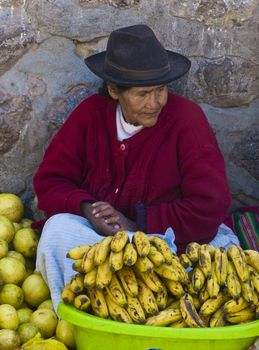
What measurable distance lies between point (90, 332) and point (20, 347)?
1.69 ft

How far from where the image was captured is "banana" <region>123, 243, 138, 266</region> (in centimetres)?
348

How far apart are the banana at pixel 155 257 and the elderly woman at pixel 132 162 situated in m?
0.70

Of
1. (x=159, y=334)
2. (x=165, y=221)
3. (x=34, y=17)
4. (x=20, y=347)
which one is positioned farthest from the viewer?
(x=34, y=17)

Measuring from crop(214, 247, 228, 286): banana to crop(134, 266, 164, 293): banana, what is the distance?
10.6 inches

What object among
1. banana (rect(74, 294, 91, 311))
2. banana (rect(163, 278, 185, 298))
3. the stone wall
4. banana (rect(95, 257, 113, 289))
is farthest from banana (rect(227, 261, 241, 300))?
the stone wall

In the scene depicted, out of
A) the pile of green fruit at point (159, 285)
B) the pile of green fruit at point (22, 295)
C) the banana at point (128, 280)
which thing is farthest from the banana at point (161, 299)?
the pile of green fruit at point (22, 295)

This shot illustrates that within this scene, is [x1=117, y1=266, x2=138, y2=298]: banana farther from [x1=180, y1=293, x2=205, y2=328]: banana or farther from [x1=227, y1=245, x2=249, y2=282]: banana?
[x1=227, y1=245, x2=249, y2=282]: banana

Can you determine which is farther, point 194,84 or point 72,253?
point 194,84

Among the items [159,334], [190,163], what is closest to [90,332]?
[159,334]

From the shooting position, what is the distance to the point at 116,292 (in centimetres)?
355

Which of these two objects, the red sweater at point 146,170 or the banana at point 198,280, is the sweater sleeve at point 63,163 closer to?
the red sweater at point 146,170

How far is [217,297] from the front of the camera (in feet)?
11.8

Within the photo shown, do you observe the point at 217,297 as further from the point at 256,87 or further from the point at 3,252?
the point at 256,87

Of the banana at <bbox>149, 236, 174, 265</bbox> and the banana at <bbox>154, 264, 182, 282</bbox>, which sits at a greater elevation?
the banana at <bbox>149, 236, 174, 265</bbox>
